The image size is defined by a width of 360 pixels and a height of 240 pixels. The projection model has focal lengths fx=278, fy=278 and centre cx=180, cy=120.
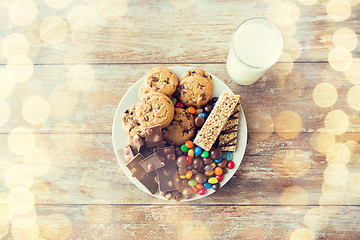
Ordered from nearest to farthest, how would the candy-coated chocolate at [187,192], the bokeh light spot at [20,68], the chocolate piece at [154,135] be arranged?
1. the chocolate piece at [154,135]
2. the candy-coated chocolate at [187,192]
3. the bokeh light spot at [20,68]

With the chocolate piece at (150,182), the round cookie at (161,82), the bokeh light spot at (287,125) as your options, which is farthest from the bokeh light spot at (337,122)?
the chocolate piece at (150,182)

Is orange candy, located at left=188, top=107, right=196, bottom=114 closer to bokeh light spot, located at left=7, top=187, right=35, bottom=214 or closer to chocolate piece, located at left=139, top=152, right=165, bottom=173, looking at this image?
chocolate piece, located at left=139, top=152, right=165, bottom=173

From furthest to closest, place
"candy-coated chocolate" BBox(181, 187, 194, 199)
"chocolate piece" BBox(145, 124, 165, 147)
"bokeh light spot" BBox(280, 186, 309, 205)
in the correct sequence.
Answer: "bokeh light spot" BBox(280, 186, 309, 205) < "candy-coated chocolate" BBox(181, 187, 194, 199) < "chocolate piece" BBox(145, 124, 165, 147)

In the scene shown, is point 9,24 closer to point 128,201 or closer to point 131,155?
point 131,155

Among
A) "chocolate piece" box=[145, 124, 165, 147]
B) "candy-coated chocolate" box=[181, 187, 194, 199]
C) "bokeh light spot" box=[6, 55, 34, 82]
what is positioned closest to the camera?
"chocolate piece" box=[145, 124, 165, 147]

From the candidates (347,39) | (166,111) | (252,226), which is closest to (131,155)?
(166,111)

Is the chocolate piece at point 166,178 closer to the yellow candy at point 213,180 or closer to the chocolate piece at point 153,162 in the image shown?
the chocolate piece at point 153,162

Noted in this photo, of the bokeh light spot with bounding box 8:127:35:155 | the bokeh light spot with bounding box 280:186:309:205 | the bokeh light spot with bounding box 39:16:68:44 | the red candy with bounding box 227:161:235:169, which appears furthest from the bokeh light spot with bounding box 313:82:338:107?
the bokeh light spot with bounding box 8:127:35:155
